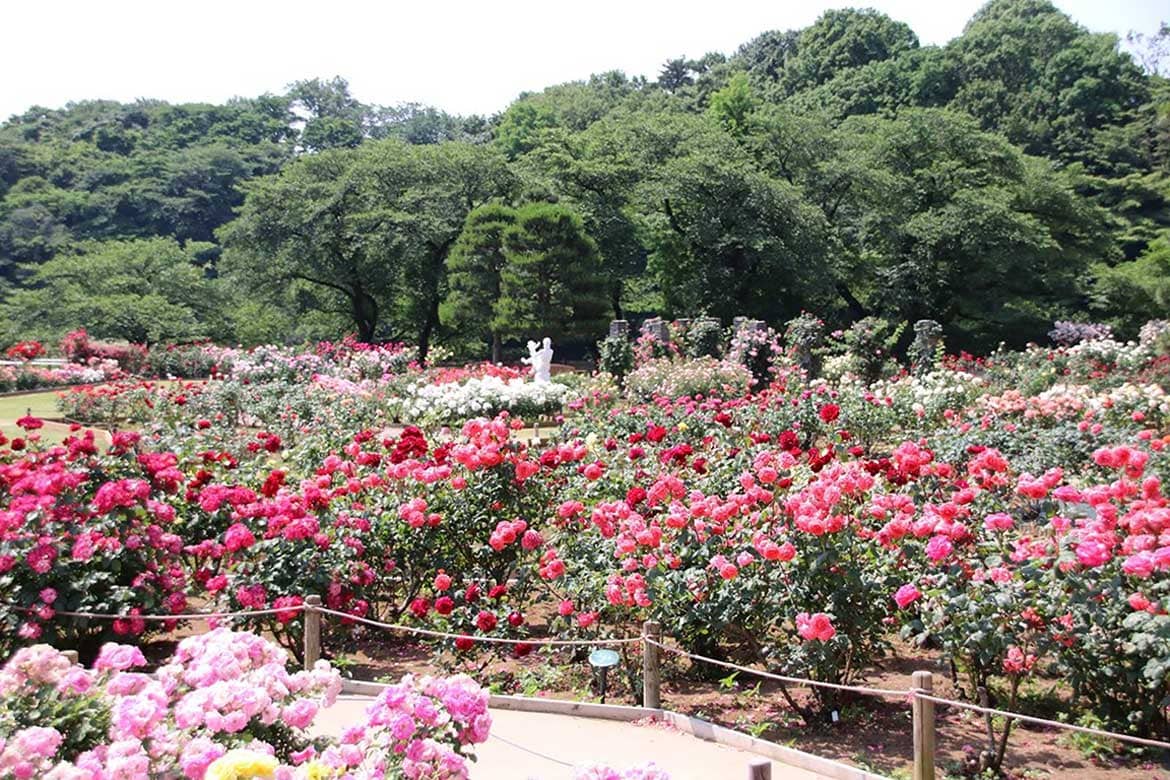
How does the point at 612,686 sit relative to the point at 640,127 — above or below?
below

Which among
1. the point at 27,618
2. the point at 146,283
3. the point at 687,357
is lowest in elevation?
the point at 27,618

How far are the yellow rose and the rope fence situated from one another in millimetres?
2407

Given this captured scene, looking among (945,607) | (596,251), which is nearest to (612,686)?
(945,607)

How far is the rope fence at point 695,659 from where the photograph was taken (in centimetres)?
373

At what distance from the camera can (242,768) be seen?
214cm

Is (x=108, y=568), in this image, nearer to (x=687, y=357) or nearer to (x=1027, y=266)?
(x=687, y=357)

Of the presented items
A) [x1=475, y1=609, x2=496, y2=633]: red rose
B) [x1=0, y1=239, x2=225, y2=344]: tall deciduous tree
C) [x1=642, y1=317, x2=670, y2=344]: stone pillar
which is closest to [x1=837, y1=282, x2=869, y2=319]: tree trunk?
[x1=642, y1=317, x2=670, y2=344]: stone pillar

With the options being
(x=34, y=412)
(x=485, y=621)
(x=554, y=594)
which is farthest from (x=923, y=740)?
(x=34, y=412)

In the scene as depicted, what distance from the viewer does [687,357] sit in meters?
18.4

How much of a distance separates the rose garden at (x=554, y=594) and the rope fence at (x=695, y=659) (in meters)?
0.07

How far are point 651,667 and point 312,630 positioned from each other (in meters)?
1.84

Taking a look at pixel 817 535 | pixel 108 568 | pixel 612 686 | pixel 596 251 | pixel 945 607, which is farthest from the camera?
pixel 596 251

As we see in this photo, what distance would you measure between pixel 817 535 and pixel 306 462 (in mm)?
5213

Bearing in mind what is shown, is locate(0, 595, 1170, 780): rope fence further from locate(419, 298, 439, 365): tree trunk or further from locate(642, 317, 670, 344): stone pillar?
locate(419, 298, 439, 365): tree trunk
